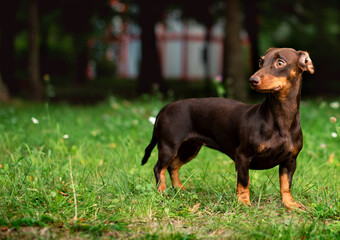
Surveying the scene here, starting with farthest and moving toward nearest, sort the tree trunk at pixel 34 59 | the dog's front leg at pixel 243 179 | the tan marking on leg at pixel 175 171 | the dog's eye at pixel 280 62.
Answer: the tree trunk at pixel 34 59 → the tan marking on leg at pixel 175 171 → the dog's front leg at pixel 243 179 → the dog's eye at pixel 280 62

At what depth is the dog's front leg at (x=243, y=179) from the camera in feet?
13.1

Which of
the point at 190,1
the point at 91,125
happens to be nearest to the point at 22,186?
the point at 91,125

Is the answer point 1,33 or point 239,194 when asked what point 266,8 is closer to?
point 1,33

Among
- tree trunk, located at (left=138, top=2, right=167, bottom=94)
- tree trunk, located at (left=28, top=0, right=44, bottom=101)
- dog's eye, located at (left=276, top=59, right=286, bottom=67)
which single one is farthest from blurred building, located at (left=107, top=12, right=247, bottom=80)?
dog's eye, located at (left=276, top=59, right=286, bottom=67)

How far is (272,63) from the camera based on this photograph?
3795mm

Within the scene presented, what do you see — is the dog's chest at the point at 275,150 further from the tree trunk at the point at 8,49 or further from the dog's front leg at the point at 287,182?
the tree trunk at the point at 8,49

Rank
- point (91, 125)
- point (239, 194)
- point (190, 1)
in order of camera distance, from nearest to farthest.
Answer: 1. point (239, 194)
2. point (91, 125)
3. point (190, 1)

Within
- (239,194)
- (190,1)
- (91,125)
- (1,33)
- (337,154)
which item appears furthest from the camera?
(1,33)

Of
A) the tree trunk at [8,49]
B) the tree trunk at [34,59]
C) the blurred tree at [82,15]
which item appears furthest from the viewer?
the tree trunk at [8,49]

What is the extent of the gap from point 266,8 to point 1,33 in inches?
429

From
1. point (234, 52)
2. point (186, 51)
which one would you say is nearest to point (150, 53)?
point (234, 52)

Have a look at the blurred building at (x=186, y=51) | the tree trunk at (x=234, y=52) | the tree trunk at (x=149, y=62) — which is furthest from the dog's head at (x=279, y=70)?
the blurred building at (x=186, y=51)

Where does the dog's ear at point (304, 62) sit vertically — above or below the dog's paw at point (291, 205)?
above

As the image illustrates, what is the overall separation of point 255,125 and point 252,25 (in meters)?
16.3
